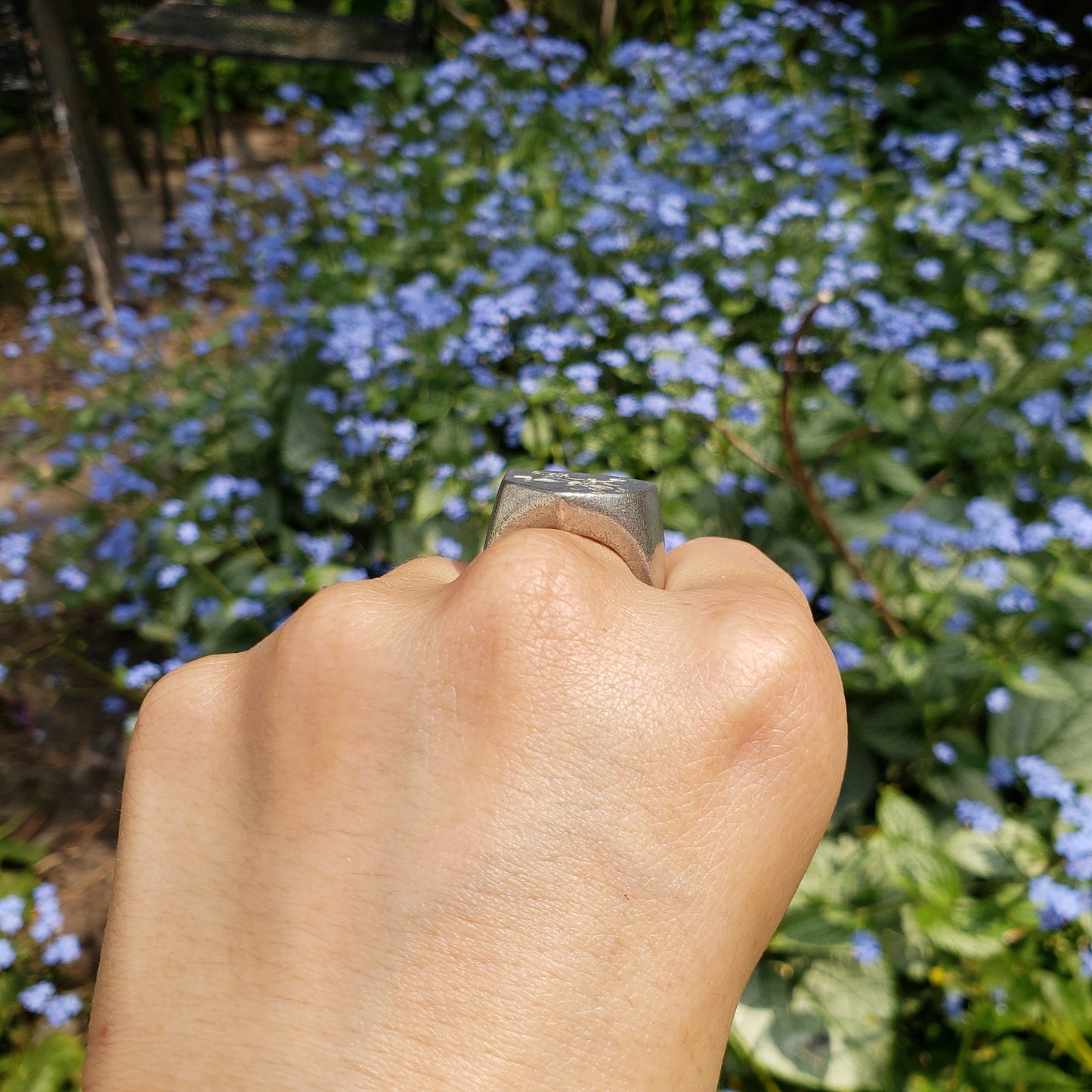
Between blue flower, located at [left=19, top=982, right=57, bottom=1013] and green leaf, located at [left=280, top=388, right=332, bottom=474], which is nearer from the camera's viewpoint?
blue flower, located at [left=19, top=982, right=57, bottom=1013]

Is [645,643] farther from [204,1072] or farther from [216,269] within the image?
[216,269]

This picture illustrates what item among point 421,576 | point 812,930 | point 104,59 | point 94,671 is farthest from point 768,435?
point 104,59

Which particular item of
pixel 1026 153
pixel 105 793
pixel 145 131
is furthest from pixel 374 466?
pixel 145 131

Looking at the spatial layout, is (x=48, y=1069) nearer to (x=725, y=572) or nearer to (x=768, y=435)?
(x=725, y=572)

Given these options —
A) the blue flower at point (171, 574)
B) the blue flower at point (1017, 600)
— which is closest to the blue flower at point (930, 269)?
the blue flower at point (1017, 600)

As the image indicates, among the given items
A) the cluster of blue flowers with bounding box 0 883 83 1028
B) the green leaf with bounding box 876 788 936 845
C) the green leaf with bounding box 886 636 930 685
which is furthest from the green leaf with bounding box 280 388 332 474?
the green leaf with bounding box 876 788 936 845

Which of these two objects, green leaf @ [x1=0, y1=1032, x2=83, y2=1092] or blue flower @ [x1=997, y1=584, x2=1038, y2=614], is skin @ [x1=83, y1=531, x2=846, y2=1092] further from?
green leaf @ [x1=0, y1=1032, x2=83, y2=1092]
